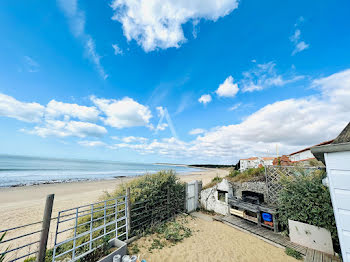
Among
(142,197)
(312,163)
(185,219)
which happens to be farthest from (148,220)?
(312,163)

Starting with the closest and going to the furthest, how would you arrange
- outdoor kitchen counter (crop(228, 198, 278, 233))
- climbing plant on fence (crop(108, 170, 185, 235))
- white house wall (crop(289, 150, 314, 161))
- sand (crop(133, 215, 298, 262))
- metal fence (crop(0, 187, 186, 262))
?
metal fence (crop(0, 187, 186, 262)) < sand (crop(133, 215, 298, 262)) < climbing plant on fence (crop(108, 170, 185, 235)) < outdoor kitchen counter (crop(228, 198, 278, 233)) < white house wall (crop(289, 150, 314, 161))

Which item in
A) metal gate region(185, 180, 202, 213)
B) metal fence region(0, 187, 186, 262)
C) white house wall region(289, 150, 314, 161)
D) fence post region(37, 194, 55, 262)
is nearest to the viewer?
fence post region(37, 194, 55, 262)

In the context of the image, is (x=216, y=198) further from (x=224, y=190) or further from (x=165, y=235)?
(x=165, y=235)

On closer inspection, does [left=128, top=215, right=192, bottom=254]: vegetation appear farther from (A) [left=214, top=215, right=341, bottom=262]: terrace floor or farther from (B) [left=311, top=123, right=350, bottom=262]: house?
(B) [left=311, top=123, right=350, bottom=262]: house

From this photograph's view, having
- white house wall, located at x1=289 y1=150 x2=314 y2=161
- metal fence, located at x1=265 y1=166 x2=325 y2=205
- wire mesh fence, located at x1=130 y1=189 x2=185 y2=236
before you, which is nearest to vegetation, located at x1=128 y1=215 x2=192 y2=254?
wire mesh fence, located at x1=130 y1=189 x2=185 y2=236

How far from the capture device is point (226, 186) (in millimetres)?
7344

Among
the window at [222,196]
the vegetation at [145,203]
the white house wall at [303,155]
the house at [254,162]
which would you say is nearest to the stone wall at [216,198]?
the window at [222,196]

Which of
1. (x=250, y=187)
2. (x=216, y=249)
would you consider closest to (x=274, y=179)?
(x=250, y=187)

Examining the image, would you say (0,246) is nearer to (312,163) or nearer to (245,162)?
(312,163)

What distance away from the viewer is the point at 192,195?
8109 millimetres

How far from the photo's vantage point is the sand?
166 inches

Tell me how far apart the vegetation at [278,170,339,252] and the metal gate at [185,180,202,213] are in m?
3.98

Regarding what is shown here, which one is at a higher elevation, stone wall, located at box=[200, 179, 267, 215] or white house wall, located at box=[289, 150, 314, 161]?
white house wall, located at box=[289, 150, 314, 161]

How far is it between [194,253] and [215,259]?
61 centimetres
